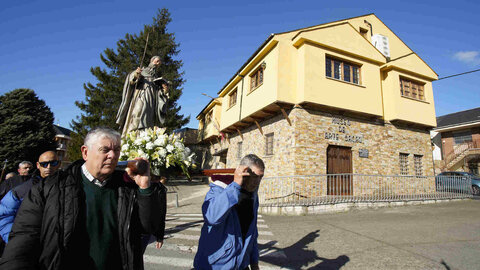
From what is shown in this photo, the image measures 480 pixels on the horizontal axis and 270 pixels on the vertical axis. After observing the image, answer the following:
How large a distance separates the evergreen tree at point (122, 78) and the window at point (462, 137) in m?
30.5

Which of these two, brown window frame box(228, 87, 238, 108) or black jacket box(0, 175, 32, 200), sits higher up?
brown window frame box(228, 87, 238, 108)

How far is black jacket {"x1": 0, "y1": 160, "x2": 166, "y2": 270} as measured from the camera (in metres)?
1.38

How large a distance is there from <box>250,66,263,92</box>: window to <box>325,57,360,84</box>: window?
12.1 feet

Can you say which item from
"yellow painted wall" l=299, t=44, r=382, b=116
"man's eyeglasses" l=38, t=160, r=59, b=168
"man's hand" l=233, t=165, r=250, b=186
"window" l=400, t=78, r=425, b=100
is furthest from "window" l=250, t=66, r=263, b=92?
"man's hand" l=233, t=165, r=250, b=186

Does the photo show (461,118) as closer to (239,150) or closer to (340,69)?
(340,69)

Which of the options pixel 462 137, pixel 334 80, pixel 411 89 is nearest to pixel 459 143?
pixel 462 137

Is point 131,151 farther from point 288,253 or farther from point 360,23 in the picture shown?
point 360,23

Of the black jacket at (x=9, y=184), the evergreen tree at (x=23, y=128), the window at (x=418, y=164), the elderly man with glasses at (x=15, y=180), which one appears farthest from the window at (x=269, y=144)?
the evergreen tree at (x=23, y=128)

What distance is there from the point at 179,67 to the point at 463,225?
2295 cm

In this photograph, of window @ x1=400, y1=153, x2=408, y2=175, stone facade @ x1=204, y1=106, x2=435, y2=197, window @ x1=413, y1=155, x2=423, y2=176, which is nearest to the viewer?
stone facade @ x1=204, y1=106, x2=435, y2=197

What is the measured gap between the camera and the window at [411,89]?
1391 centimetres

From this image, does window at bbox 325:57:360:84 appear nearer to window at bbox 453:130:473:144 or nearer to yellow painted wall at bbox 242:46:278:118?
yellow painted wall at bbox 242:46:278:118

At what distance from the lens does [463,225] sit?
682 centimetres

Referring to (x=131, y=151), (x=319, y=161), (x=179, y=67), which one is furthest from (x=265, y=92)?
(x=179, y=67)
